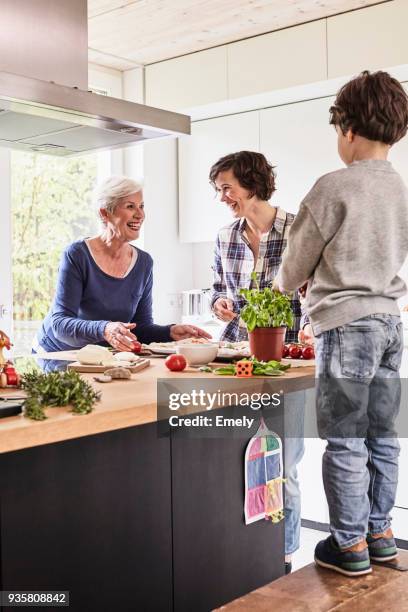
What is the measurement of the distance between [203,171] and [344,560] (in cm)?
331

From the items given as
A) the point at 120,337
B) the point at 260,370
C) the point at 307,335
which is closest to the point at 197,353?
the point at 260,370

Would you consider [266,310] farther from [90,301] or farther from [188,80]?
[188,80]

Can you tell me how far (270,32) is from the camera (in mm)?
4156

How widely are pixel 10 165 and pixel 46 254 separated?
21.9 inches

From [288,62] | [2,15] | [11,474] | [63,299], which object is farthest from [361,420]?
[288,62]

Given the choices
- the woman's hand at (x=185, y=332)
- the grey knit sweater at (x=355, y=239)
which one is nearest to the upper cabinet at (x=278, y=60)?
the woman's hand at (x=185, y=332)

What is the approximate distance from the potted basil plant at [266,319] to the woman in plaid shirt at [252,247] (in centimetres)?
56

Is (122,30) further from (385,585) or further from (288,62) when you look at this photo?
(385,585)

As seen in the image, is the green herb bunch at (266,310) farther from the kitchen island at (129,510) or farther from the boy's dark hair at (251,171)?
the boy's dark hair at (251,171)

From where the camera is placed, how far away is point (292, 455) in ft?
8.97

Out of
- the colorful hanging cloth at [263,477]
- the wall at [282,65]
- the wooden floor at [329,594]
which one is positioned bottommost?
the wooden floor at [329,594]

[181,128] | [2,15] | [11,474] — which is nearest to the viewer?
[11,474]

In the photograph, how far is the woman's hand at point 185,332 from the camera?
9.22 feet

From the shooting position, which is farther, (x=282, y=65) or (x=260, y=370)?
(x=282, y=65)
